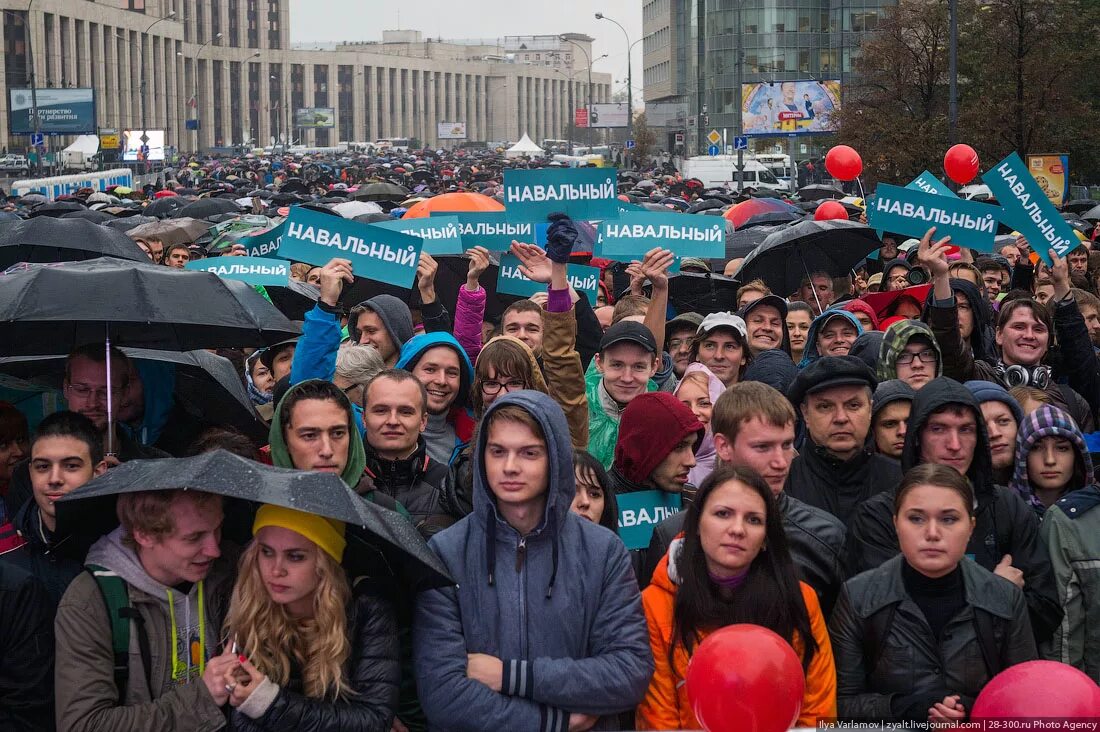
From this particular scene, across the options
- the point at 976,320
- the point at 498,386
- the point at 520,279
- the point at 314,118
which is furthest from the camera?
the point at 314,118

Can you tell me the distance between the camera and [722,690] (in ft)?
8.50

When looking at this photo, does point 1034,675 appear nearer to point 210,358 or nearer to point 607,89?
point 210,358

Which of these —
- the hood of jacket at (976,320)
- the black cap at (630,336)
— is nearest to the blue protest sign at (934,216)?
the hood of jacket at (976,320)

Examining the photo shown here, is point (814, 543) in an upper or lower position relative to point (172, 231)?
lower

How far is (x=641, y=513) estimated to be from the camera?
178 inches

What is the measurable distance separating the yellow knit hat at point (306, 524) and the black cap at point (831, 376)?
1.89 meters

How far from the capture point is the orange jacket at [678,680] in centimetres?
338

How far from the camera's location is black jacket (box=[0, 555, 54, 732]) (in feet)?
11.0

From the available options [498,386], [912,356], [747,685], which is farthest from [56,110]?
[747,685]

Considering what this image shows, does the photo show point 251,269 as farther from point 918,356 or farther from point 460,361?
point 918,356

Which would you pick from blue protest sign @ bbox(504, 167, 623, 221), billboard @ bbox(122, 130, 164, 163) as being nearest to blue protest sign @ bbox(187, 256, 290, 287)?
blue protest sign @ bbox(504, 167, 623, 221)

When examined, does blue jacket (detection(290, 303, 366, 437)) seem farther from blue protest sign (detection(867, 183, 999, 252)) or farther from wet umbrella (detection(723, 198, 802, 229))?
wet umbrella (detection(723, 198, 802, 229))

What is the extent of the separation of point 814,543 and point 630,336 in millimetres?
1592

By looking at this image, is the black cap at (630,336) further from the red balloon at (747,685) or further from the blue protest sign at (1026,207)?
the blue protest sign at (1026,207)
